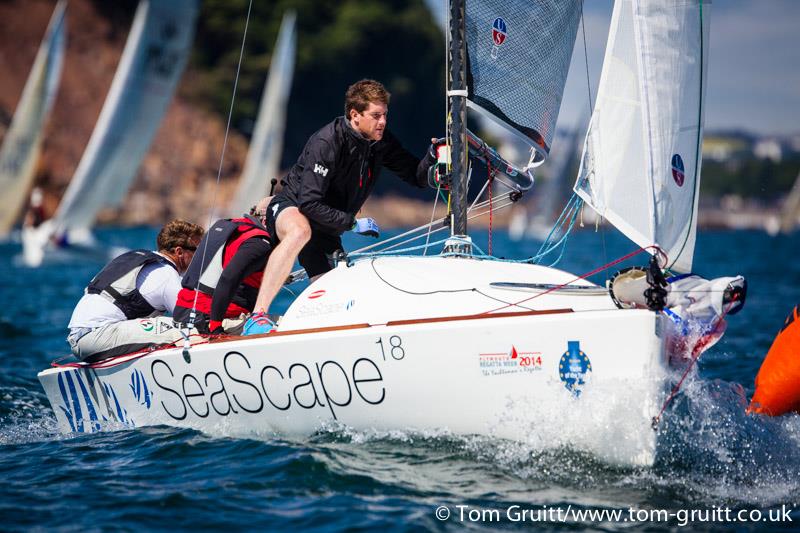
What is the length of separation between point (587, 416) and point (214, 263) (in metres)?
2.34

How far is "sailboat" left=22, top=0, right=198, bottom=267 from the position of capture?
17469 millimetres

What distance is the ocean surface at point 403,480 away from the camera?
12.6ft

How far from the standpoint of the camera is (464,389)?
4.36 m

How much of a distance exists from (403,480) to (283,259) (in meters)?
1.50

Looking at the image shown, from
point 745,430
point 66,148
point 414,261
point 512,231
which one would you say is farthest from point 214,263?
point 66,148

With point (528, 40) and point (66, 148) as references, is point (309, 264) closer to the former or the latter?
point (528, 40)

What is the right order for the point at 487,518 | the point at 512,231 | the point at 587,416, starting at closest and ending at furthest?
the point at 487,518 → the point at 587,416 → the point at 512,231

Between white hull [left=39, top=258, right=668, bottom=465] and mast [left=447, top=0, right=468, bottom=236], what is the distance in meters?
0.35

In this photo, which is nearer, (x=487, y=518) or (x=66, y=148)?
(x=487, y=518)

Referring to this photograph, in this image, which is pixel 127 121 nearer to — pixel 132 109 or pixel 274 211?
pixel 132 109

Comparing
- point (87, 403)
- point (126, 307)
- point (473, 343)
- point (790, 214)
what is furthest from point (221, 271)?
point (790, 214)

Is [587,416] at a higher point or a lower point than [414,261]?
lower

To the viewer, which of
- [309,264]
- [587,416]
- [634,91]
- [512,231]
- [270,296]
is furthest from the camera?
[512,231]

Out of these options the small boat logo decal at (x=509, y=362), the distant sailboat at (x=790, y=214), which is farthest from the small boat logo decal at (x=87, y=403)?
the distant sailboat at (x=790, y=214)
